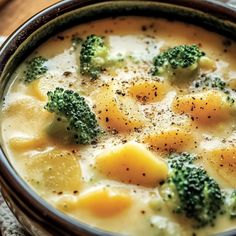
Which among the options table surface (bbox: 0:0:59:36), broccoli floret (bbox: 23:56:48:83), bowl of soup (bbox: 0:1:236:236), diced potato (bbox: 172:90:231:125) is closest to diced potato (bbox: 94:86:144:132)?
bowl of soup (bbox: 0:1:236:236)

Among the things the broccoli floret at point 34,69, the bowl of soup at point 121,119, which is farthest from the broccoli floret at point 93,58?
the broccoli floret at point 34,69

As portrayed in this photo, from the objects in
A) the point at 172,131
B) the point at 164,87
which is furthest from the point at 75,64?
the point at 172,131

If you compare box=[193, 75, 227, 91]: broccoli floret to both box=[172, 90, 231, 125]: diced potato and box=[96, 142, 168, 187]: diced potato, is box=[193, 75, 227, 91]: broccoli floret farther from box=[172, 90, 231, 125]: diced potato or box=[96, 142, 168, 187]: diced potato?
box=[96, 142, 168, 187]: diced potato

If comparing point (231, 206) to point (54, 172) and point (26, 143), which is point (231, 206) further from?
point (26, 143)

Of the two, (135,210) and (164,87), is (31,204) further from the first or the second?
(164,87)

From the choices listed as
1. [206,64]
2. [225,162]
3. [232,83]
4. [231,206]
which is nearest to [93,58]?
Answer: [206,64]

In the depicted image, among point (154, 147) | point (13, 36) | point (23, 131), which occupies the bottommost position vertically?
point (154, 147)
